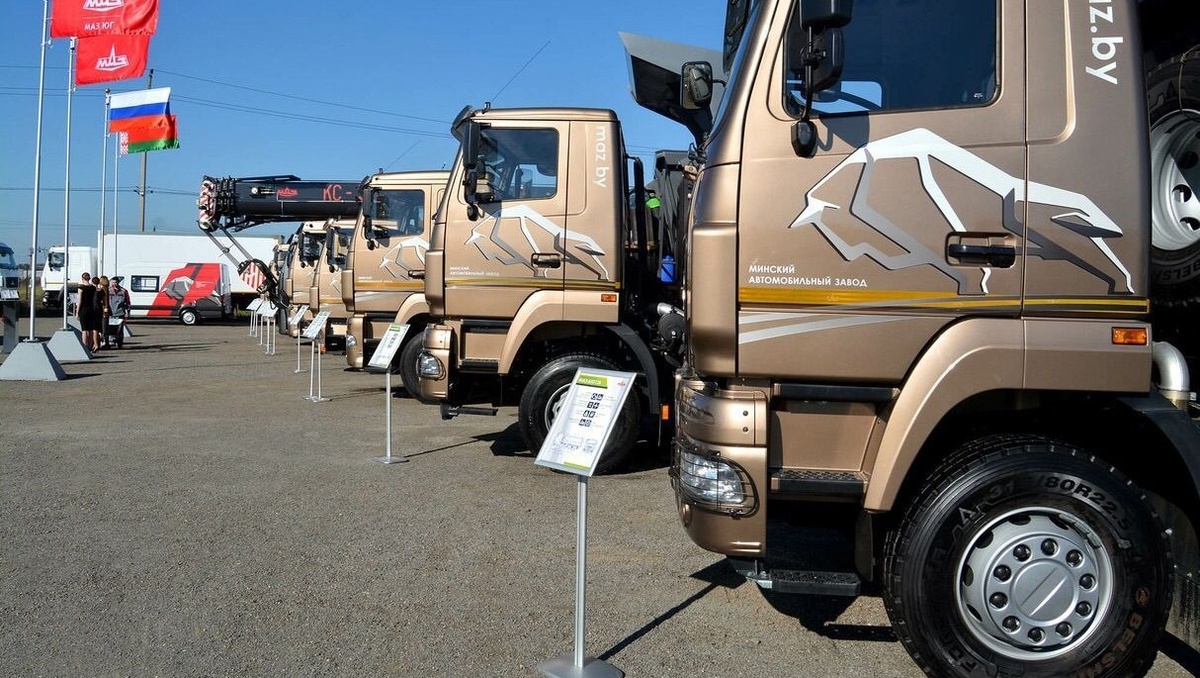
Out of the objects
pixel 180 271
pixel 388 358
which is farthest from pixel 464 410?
pixel 180 271

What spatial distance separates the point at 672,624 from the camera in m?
4.53

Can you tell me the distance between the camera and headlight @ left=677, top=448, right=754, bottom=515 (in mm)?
3543

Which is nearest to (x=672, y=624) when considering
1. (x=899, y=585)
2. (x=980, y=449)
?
(x=899, y=585)

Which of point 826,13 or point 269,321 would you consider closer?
point 826,13

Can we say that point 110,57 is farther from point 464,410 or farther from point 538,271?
point 538,271

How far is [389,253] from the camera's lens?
13.5 m

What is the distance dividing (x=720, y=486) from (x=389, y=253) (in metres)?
10.7

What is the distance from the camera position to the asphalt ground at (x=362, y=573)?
13.5ft

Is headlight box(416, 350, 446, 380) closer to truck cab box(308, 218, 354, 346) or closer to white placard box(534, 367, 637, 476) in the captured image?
white placard box(534, 367, 637, 476)

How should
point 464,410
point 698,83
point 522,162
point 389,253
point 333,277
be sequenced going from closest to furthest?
point 698,83 < point 522,162 < point 464,410 < point 389,253 < point 333,277

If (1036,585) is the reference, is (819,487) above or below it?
above

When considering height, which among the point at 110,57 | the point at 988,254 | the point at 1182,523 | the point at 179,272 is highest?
the point at 110,57

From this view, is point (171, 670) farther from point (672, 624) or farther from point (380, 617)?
point (672, 624)

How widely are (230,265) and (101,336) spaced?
1644 centimetres
